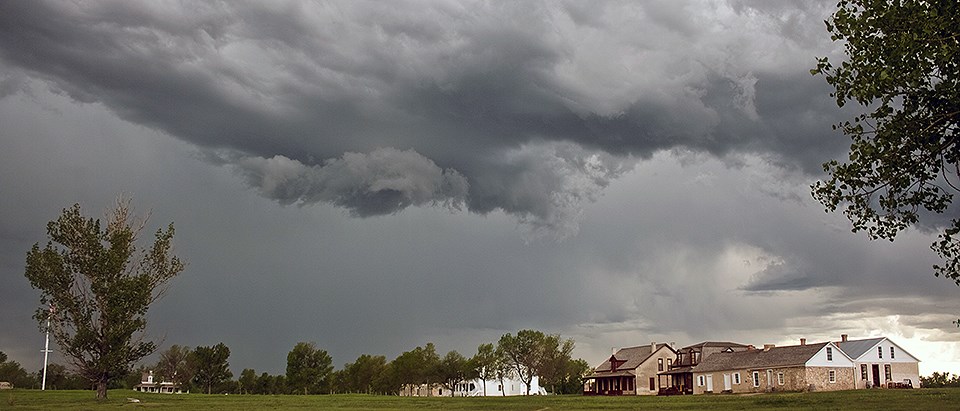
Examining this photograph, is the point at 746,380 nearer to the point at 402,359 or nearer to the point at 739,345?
the point at 739,345

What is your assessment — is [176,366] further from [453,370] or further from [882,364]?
[882,364]

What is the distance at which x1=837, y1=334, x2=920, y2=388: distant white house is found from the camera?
97.6 m

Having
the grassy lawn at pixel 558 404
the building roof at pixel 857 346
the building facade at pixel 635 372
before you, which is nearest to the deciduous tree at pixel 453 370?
the building facade at pixel 635 372

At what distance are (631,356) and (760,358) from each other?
34.0 m

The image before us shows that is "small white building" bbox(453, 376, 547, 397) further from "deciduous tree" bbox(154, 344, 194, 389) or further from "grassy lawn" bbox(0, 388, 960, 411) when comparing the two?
"grassy lawn" bbox(0, 388, 960, 411)

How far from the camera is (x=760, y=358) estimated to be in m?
103

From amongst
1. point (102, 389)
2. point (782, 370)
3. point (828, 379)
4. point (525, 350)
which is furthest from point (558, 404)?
point (525, 350)

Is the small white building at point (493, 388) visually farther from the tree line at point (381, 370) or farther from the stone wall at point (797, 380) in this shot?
the stone wall at point (797, 380)

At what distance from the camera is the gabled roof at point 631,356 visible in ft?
422

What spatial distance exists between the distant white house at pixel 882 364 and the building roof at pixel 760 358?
6.17 m

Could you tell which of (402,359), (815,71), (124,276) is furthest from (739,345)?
(815,71)

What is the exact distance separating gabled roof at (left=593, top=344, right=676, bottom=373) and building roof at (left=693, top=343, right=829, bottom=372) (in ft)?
47.0

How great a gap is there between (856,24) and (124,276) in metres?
59.9

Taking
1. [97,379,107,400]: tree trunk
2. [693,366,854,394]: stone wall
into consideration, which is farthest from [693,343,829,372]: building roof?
[97,379,107,400]: tree trunk
